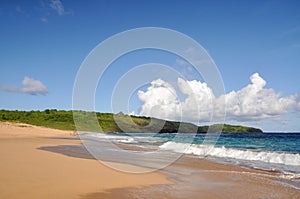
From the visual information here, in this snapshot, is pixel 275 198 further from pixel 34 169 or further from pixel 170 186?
pixel 34 169

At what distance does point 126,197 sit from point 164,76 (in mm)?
8708

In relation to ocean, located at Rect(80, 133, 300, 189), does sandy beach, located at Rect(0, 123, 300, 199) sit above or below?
below

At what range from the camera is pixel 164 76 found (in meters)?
14.4

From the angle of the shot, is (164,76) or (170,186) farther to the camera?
(164,76)

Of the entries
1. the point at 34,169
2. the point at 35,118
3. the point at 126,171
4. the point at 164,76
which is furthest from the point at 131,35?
the point at 35,118

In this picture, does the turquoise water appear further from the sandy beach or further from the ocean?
the sandy beach

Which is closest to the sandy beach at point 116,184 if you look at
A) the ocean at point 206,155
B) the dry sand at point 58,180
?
the dry sand at point 58,180

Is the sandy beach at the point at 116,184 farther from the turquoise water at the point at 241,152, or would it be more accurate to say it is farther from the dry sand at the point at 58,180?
the turquoise water at the point at 241,152

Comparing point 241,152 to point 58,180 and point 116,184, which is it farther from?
point 58,180

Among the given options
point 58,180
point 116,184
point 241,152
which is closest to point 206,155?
point 241,152

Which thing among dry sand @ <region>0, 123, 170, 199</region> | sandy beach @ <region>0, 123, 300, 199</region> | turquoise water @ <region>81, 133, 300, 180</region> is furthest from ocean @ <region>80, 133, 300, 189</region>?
dry sand @ <region>0, 123, 170, 199</region>

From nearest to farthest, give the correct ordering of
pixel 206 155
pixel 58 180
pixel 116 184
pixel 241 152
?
pixel 58 180
pixel 116 184
pixel 206 155
pixel 241 152

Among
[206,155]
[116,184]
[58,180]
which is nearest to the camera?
[58,180]

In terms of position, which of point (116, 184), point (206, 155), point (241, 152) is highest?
point (241, 152)
